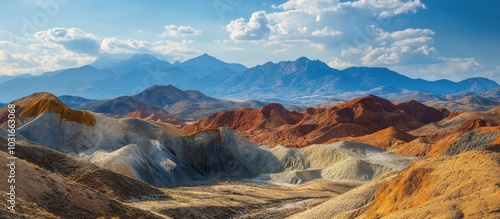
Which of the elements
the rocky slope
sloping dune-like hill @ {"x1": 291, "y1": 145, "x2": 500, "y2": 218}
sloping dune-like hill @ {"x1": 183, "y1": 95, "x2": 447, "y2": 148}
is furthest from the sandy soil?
sloping dune-like hill @ {"x1": 183, "y1": 95, "x2": 447, "y2": 148}

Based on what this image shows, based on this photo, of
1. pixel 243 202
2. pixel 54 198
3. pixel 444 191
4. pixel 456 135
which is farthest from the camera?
pixel 456 135

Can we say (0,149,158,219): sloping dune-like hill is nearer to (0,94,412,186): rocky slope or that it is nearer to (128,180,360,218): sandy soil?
(128,180,360,218): sandy soil

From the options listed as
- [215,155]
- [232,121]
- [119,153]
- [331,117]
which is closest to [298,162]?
[215,155]

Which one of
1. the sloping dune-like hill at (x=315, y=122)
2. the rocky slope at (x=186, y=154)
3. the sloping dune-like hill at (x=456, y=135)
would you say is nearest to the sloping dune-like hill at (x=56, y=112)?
the rocky slope at (x=186, y=154)

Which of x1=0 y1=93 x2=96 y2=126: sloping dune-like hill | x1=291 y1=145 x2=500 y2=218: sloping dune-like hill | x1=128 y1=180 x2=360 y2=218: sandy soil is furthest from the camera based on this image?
x1=0 y1=93 x2=96 y2=126: sloping dune-like hill

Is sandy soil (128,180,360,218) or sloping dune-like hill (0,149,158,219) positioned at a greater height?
sloping dune-like hill (0,149,158,219)

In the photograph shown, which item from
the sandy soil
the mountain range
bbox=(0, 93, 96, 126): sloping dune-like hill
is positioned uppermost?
bbox=(0, 93, 96, 126): sloping dune-like hill

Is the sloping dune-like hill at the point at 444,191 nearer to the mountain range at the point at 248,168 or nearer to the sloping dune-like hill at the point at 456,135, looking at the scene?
the mountain range at the point at 248,168

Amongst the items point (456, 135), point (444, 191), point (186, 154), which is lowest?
point (186, 154)

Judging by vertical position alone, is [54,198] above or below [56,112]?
below

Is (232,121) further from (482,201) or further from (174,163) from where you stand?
(482,201)

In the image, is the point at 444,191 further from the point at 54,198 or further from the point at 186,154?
the point at 186,154

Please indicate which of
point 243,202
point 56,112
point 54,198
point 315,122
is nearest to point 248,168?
point 243,202
